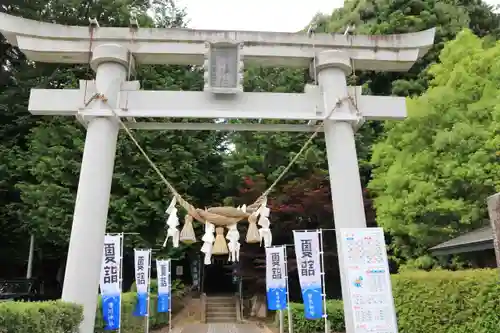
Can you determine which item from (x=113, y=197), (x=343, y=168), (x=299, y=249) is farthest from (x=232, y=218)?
(x=113, y=197)

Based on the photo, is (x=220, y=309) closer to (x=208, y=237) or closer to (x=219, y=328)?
(x=219, y=328)

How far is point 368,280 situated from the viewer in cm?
645

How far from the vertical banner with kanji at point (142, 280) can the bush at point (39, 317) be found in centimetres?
915

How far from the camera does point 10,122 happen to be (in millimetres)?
22375

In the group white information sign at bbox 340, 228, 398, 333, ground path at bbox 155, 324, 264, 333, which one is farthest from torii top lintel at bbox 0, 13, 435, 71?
ground path at bbox 155, 324, 264, 333

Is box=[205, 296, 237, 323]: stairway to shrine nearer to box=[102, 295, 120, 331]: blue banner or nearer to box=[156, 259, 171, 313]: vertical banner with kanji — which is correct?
box=[156, 259, 171, 313]: vertical banner with kanji

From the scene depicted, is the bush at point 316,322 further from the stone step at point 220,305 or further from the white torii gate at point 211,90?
the white torii gate at point 211,90

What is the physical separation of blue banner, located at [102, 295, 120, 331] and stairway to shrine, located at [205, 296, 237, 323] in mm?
8893

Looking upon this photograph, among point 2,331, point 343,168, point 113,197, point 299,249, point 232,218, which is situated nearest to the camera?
point 2,331

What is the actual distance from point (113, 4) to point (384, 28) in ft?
41.9

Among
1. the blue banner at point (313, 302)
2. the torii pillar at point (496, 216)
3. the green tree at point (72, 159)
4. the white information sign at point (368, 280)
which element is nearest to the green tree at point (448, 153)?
the blue banner at point (313, 302)

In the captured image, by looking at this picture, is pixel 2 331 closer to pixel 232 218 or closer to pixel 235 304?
pixel 232 218

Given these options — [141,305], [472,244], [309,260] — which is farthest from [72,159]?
[472,244]

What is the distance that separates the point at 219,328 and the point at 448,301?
1187cm
